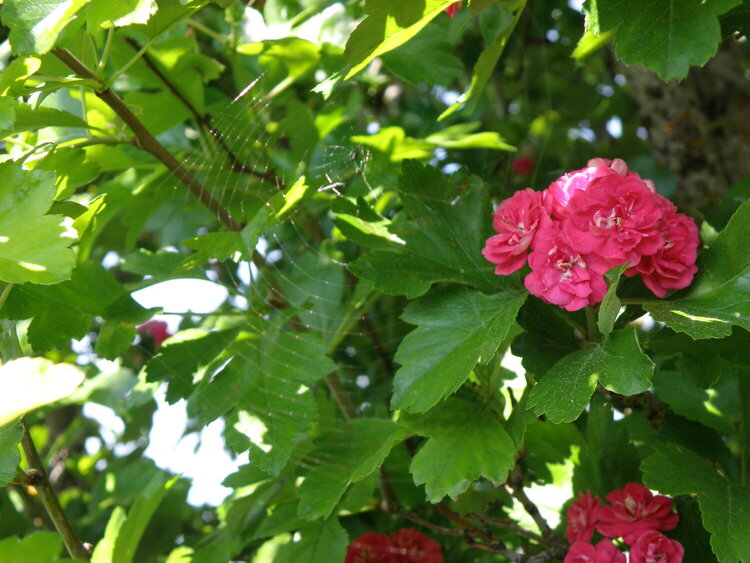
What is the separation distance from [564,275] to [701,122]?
1067 mm


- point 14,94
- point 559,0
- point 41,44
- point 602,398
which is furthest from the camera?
point 559,0

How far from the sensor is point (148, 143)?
1.05 m

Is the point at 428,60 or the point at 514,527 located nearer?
the point at 514,527

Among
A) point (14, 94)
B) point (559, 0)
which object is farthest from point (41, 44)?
point (559, 0)

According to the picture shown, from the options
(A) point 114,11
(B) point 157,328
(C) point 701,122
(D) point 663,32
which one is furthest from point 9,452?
(C) point 701,122

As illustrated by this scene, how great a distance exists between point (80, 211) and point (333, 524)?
1.67ft

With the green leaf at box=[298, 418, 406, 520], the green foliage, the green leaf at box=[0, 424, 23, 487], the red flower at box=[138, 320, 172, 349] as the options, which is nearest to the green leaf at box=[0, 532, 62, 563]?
the green foliage

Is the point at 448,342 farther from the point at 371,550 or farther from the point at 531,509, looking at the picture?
the point at 371,550

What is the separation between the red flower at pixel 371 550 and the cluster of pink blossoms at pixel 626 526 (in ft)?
0.97

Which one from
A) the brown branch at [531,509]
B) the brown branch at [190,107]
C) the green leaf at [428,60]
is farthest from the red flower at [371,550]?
the green leaf at [428,60]

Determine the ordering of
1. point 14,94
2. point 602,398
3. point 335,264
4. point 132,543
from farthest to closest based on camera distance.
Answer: point 335,264
point 602,398
point 132,543
point 14,94

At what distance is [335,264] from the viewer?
4.55 feet

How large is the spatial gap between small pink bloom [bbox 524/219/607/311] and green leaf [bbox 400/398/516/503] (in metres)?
0.16

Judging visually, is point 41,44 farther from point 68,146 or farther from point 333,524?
point 333,524
